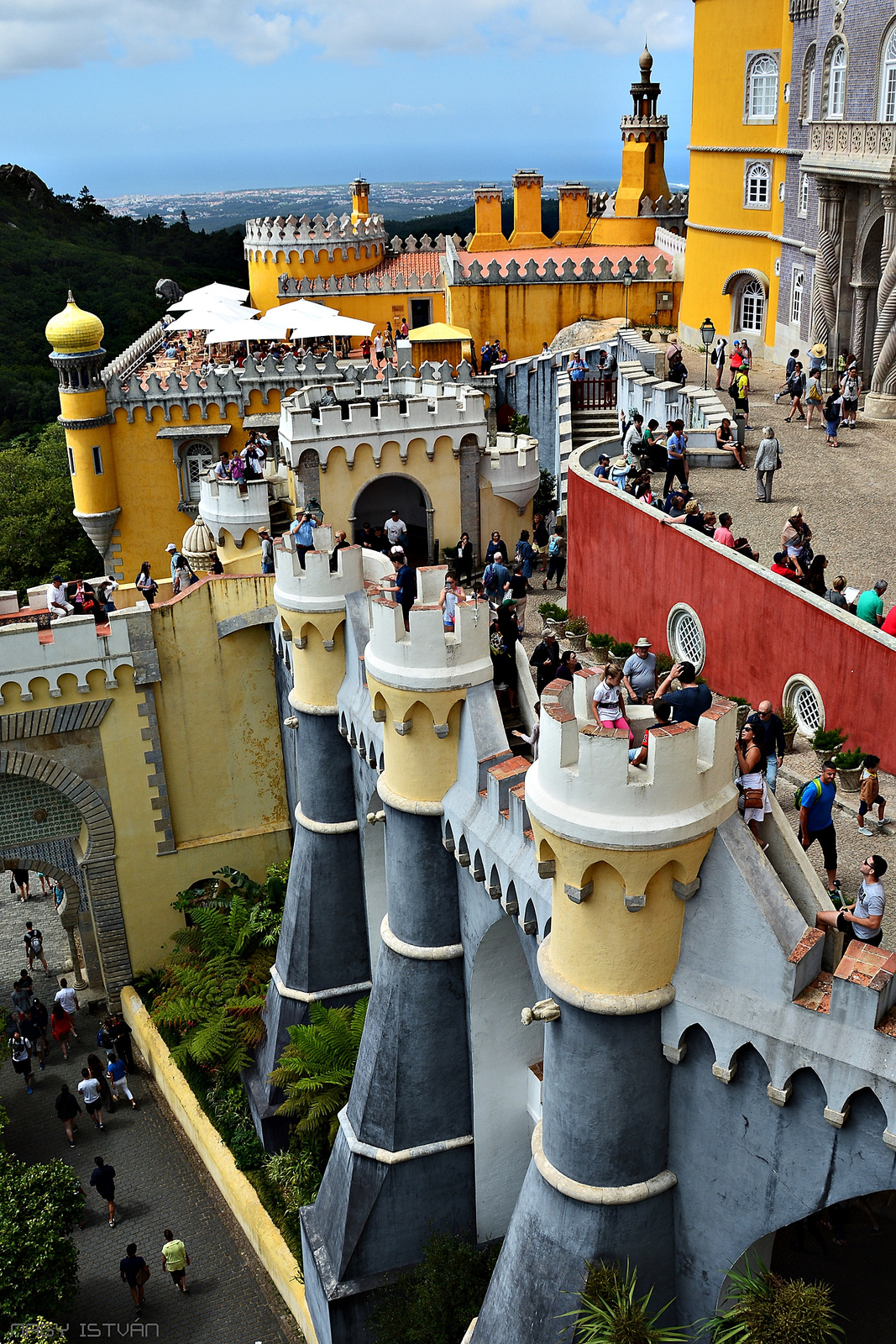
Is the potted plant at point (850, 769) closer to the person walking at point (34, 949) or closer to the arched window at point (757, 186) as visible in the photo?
the person walking at point (34, 949)

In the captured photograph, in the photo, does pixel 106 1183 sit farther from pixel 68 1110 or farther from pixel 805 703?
pixel 805 703

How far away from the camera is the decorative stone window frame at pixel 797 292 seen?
104ft

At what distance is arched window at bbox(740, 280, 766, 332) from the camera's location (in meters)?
34.8

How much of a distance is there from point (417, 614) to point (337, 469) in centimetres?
1212

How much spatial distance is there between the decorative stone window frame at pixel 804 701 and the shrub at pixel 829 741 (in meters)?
0.68

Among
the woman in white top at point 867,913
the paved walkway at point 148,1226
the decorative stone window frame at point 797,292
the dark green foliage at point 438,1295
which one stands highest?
the decorative stone window frame at point 797,292

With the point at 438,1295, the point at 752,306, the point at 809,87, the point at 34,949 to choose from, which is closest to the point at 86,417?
the point at 34,949

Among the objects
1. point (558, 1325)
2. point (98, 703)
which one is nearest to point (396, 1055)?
point (558, 1325)

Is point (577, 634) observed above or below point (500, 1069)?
above

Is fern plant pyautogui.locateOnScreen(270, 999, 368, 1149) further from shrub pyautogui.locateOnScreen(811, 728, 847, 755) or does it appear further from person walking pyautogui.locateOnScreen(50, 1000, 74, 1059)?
shrub pyautogui.locateOnScreen(811, 728, 847, 755)

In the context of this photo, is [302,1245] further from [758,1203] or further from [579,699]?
[579,699]

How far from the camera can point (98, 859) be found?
2489cm

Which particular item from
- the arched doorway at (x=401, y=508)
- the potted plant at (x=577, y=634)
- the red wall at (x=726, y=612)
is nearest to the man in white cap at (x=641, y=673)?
the red wall at (x=726, y=612)

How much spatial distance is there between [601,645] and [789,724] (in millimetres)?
3969
